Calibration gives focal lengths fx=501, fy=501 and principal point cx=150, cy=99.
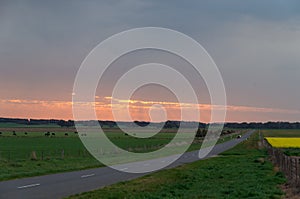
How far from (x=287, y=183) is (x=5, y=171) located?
1613 cm

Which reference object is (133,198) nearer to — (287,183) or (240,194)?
(240,194)

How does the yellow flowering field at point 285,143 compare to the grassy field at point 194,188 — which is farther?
the yellow flowering field at point 285,143

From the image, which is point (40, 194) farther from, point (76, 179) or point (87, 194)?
point (76, 179)

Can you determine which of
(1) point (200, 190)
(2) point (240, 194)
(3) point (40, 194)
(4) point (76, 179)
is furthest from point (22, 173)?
(2) point (240, 194)

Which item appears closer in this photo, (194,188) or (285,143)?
(194,188)

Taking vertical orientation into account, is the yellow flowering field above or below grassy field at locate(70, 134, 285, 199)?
above

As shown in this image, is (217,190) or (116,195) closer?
(116,195)

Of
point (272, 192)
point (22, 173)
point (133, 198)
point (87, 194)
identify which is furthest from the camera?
point (22, 173)

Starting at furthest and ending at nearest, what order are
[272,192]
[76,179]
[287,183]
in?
[76,179] → [287,183] → [272,192]

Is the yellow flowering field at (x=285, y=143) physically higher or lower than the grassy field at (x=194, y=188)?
higher

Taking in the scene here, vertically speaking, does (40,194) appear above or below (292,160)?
below

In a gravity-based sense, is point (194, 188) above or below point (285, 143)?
below

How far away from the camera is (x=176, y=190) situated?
20625mm

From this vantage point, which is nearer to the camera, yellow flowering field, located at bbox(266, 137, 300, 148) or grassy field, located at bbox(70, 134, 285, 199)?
grassy field, located at bbox(70, 134, 285, 199)
